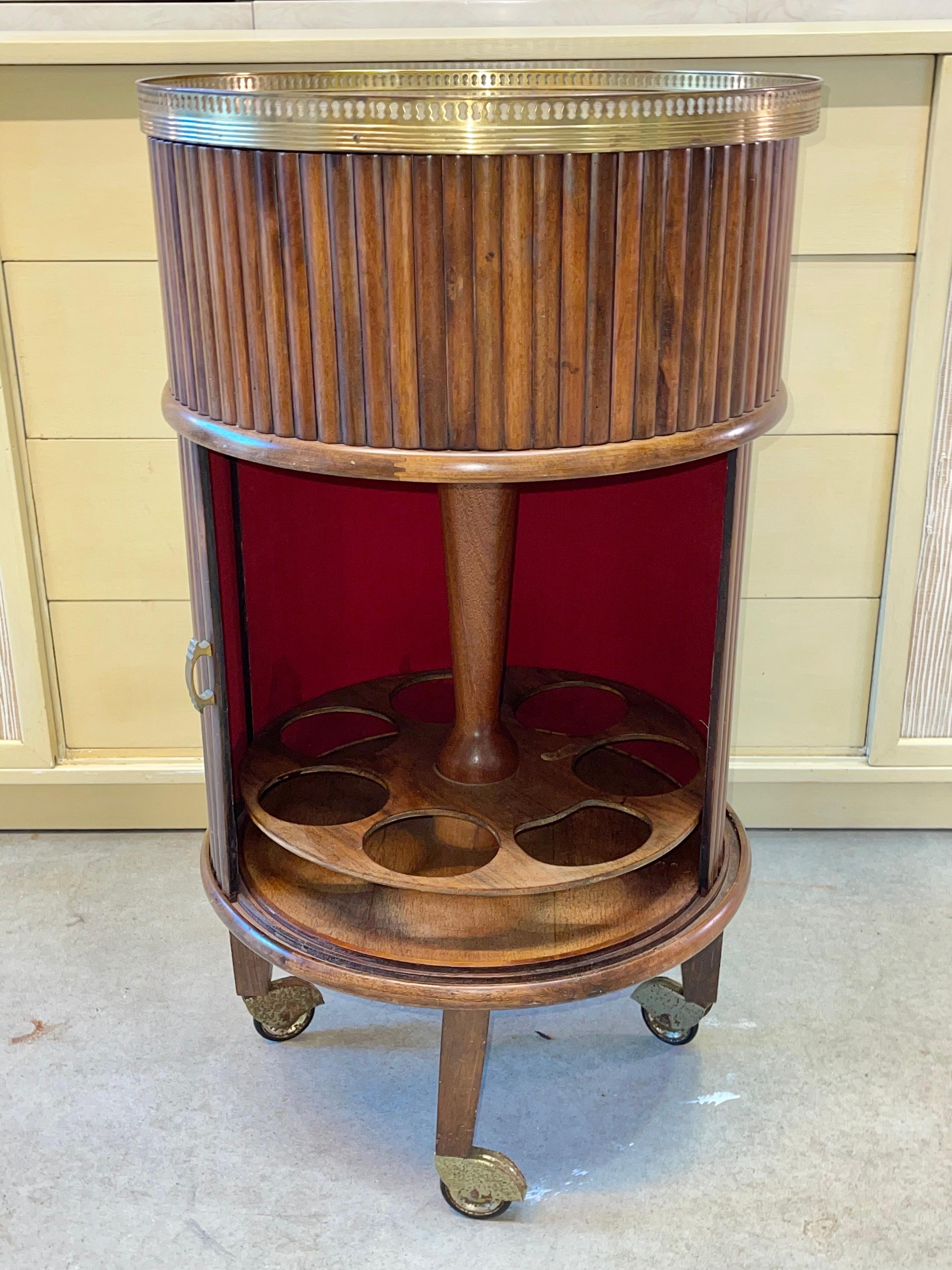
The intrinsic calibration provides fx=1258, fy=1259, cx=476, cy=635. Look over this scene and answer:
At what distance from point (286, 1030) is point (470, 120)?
39.4 inches

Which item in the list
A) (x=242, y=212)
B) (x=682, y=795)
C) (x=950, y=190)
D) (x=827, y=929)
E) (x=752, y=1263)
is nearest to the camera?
(x=242, y=212)

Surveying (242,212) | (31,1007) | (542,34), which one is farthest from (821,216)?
(31,1007)

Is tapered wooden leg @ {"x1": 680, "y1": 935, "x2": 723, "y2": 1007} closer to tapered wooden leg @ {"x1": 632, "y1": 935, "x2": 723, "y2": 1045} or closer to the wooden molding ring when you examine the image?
tapered wooden leg @ {"x1": 632, "y1": 935, "x2": 723, "y2": 1045}

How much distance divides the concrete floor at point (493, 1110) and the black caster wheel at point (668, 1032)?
2 cm

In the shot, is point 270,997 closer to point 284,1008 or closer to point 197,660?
point 284,1008

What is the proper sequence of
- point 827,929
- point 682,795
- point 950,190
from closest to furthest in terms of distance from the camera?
point 682,795, point 950,190, point 827,929

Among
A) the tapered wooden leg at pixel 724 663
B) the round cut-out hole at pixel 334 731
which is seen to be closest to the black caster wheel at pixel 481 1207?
the tapered wooden leg at pixel 724 663

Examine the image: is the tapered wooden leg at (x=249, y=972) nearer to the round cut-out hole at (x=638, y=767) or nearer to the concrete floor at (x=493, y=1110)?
the concrete floor at (x=493, y=1110)

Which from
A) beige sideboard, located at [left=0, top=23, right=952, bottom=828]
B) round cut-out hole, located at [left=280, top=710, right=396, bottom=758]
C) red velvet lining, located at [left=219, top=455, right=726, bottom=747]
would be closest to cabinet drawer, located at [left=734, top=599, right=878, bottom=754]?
beige sideboard, located at [left=0, top=23, right=952, bottom=828]

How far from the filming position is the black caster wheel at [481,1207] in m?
1.18

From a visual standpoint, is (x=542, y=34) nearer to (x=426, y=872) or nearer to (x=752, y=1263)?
(x=426, y=872)

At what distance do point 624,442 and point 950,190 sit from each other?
729 millimetres

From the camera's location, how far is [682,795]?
1.28 m

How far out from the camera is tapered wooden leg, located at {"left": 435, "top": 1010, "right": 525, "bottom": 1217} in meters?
1.13
